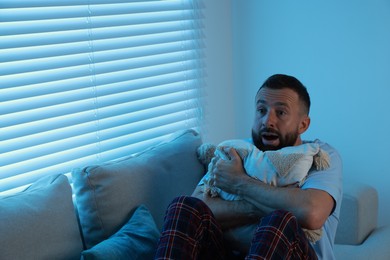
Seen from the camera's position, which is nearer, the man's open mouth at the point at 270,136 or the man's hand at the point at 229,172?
the man's hand at the point at 229,172

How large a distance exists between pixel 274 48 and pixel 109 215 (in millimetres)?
1501

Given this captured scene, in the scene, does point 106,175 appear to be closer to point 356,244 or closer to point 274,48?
point 356,244

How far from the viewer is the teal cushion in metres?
1.79

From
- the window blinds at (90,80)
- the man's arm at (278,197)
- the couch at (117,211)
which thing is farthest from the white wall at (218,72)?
the man's arm at (278,197)

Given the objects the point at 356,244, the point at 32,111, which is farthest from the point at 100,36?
the point at 356,244

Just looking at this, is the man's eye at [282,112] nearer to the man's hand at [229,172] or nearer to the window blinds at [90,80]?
the man's hand at [229,172]

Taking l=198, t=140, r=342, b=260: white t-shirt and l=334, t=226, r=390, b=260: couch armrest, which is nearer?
l=198, t=140, r=342, b=260: white t-shirt

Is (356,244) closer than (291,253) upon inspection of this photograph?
No

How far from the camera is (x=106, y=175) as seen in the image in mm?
2090

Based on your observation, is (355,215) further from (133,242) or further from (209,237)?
(133,242)

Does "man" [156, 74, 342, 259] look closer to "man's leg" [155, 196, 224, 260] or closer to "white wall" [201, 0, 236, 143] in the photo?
"man's leg" [155, 196, 224, 260]

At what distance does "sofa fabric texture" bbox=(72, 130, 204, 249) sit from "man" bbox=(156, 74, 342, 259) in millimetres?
130

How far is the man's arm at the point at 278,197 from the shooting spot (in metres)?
1.94

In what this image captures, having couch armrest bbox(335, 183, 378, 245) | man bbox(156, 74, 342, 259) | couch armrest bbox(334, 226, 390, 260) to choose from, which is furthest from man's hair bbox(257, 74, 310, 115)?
couch armrest bbox(334, 226, 390, 260)
